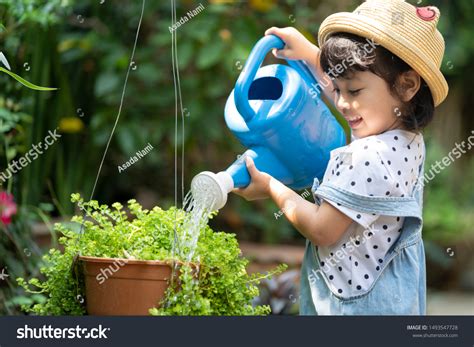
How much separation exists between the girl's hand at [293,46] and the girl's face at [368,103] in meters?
0.16

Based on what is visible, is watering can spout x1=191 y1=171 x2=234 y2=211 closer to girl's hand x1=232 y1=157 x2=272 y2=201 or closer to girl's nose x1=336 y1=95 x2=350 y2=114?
girl's hand x1=232 y1=157 x2=272 y2=201

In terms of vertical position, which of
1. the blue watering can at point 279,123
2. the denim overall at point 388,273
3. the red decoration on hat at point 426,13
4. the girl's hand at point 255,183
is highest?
the red decoration on hat at point 426,13

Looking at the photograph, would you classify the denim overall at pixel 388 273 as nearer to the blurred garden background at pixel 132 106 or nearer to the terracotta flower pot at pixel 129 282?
the terracotta flower pot at pixel 129 282

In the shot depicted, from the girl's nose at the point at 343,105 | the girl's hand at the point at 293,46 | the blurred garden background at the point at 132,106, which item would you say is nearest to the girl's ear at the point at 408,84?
the girl's nose at the point at 343,105

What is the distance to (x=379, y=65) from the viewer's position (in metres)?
1.54

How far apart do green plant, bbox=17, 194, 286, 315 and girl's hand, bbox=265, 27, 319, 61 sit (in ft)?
1.37

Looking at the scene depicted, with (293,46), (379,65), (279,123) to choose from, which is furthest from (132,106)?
(379,65)

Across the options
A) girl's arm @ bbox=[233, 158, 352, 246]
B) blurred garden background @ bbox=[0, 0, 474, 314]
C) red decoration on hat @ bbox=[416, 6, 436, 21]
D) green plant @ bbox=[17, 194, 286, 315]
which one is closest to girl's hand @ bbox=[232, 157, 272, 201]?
girl's arm @ bbox=[233, 158, 352, 246]

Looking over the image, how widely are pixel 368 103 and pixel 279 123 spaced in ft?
0.57

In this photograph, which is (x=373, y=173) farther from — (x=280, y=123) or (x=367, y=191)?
(x=280, y=123)

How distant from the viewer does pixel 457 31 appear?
171 inches

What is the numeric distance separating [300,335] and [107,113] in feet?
6.62

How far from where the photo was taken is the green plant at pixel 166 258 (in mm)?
1406

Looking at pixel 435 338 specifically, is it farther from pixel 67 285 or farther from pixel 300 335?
pixel 67 285
